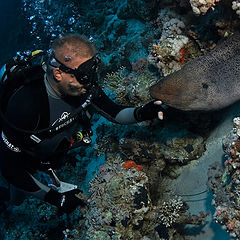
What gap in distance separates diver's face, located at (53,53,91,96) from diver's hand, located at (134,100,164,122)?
0.94 m

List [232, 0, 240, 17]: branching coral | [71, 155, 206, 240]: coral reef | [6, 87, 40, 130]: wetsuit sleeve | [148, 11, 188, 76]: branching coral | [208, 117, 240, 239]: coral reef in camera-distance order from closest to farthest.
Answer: [208, 117, 240, 239]: coral reef < [6, 87, 40, 130]: wetsuit sleeve < [232, 0, 240, 17]: branching coral < [71, 155, 206, 240]: coral reef < [148, 11, 188, 76]: branching coral

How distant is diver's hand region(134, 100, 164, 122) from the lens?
3.56 meters

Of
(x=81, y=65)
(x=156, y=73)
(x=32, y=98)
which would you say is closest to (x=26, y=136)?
(x=32, y=98)

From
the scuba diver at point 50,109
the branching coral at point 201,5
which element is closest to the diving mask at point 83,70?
the scuba diver at point 50,109

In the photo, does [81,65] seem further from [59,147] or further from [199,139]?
[199,139]

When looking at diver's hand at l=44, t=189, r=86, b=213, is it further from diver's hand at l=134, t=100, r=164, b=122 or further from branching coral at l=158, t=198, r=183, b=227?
diver's hand at l=134, t=100, r=164, b=122

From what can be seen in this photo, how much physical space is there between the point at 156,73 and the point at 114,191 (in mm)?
2512

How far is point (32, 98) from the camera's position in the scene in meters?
3.34

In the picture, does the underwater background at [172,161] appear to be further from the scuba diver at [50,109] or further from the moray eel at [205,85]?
the scuba diver at [50,109]

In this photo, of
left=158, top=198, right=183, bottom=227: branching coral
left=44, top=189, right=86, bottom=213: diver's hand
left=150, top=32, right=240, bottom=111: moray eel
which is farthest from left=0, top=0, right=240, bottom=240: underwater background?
left=150, top=32, right=240, bottom=111: moray eel

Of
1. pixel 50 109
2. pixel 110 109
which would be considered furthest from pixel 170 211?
pixel 50 109

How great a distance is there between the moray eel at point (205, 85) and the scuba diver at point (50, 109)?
0.25 meters

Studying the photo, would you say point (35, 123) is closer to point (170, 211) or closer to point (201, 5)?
point (170, 211)

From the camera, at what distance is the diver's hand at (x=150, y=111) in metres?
3.56
